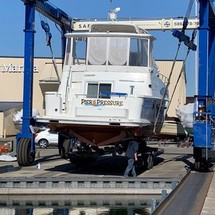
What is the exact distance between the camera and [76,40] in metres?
18.8

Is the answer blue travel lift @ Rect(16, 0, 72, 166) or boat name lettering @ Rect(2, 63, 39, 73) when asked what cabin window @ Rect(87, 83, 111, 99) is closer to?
blue travel lift @ Rect(16, 0, 72, 166)

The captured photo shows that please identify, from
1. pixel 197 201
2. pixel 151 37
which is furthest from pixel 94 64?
pixel 197 201

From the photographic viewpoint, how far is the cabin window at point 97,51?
1816 cm

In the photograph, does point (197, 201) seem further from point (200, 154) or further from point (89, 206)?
point (200, 154)

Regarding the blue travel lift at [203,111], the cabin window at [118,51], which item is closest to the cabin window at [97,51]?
the cabin window at [118,51]

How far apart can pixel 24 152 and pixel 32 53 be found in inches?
156

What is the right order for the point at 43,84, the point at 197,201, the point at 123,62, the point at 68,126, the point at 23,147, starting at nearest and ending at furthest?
the point at 197,201, the point at 68,126, the point at 123,62, the point at 23,147, the point at 43,84

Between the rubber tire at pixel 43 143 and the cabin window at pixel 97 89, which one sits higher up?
the cabin window at pixel 97 89

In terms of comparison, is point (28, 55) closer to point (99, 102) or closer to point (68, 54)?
point (68, 54)

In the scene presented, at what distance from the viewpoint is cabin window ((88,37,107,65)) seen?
1816 centimetres

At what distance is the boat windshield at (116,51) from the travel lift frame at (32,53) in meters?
1.60

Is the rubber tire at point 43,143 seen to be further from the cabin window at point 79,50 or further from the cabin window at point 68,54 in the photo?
the cabin window at point 79,50

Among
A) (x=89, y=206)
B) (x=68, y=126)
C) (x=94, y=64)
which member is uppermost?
(x=94, y=64)

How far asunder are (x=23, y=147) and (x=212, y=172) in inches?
276
